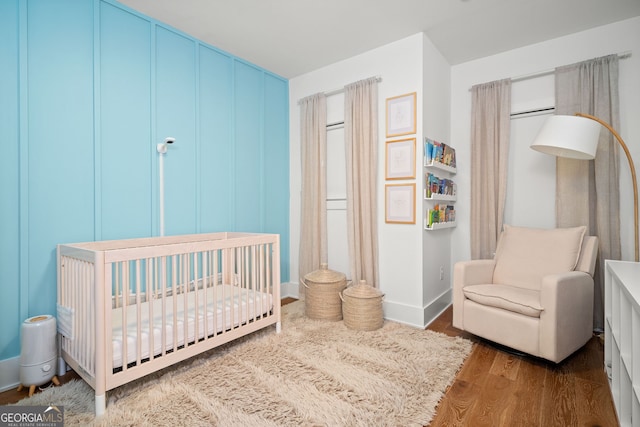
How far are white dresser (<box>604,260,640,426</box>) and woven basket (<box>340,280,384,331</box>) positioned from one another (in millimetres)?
1375

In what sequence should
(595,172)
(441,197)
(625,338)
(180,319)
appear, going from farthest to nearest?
(441,197) → (595,172) → (180,319) → (625,338)

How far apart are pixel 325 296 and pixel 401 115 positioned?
66.7 inches

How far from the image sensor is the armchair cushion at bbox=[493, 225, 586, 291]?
218cm

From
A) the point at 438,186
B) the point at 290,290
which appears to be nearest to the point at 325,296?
the point at 290,290

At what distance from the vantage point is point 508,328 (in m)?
1.98

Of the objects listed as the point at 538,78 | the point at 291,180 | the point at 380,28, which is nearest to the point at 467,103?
the point at 538,78

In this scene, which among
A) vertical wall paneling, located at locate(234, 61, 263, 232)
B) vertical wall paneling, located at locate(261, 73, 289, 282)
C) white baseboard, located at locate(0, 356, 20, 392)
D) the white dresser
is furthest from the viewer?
vertical wall paneling, located at locate(261, 73, 289, 282)

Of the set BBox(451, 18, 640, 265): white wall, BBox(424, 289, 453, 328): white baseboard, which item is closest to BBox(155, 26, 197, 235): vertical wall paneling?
BBox(424, 289, 453, 328): white baseboard

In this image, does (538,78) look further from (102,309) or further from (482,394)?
(102,309)

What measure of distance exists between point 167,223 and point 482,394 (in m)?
2.40

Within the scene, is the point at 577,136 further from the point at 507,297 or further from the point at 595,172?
the point at 507,297

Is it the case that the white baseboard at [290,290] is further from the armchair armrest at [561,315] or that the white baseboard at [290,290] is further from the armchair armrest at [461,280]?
the armchair armrest at [561,315]

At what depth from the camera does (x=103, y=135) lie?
2.11m

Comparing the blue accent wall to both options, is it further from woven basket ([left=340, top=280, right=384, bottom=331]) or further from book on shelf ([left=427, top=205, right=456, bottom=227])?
book on shelf ([left=427, top=205, right=456, bottom=227])
